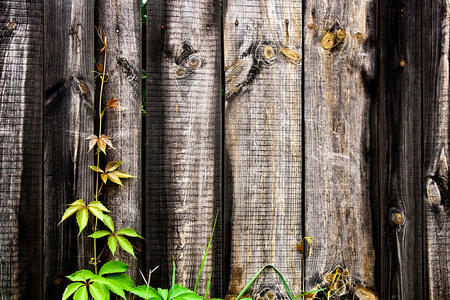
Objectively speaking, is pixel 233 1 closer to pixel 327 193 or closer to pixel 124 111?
pixel 124 111

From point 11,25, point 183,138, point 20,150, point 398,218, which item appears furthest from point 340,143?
point 11,25

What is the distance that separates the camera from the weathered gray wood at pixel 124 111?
4.65 ft

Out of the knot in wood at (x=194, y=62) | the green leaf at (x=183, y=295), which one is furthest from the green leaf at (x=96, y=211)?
the knot in wood at (x=194, y=62)

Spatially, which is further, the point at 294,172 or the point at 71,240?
the point at 294,172

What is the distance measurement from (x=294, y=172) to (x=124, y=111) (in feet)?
2.52

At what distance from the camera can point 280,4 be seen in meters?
1.49

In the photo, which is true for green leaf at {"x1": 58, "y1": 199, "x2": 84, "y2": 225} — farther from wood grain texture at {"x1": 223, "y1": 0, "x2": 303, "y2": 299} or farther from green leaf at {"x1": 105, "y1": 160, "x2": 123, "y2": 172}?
wood grain texture at {"x1": 223, "y1": 0, "x2": 303, "y2": 299}

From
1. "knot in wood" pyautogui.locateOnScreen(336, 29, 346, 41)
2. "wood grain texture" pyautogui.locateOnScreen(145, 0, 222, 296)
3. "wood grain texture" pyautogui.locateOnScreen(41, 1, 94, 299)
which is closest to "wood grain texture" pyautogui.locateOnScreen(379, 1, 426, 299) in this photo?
"knot in wood" pyautogui.locateOnScreen(336, 29, 346, 41)

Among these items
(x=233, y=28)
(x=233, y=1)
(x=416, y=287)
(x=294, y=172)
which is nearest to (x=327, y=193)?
(x=294, y=172)

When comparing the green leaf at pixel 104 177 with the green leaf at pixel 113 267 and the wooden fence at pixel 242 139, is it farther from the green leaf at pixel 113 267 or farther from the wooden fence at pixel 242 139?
the green leaf at pixel 113 267

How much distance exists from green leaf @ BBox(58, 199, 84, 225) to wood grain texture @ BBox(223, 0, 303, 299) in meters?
0.58

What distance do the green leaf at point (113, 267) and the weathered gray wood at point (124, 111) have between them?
8cm

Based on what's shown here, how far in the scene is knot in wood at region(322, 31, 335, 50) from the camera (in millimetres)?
1510

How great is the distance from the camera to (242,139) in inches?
58.0
